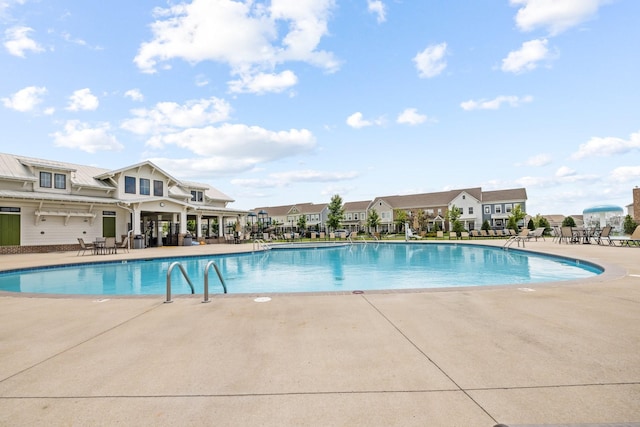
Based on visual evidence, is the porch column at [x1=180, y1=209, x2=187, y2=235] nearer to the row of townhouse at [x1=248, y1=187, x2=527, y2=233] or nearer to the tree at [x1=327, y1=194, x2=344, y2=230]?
the row of townhouse at [x1=248, y1=187, x2=527, y2=233]

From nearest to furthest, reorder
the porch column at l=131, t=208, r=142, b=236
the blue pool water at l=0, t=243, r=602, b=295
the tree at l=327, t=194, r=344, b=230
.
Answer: the blue pool water at l=0, t=243, r=602, b=295
the porch column at l=131, t=208, r=142, b=236
the tree at l=327, t=194, r=344, b=230

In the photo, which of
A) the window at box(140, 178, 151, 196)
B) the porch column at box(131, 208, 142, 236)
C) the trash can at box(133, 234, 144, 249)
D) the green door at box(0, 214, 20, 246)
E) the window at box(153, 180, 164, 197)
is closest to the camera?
the green door at box(0, 214, 20, 246)

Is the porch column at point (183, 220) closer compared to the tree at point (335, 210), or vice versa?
the porch column at point (183, 220)

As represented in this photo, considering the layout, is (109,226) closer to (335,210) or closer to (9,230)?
(9,230)

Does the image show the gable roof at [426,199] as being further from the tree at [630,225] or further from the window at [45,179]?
the window at [45,179]

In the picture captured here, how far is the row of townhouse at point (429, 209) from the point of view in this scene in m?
50.0

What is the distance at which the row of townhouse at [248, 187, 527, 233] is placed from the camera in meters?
50.0

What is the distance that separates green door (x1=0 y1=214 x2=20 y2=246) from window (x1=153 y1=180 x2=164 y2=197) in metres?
8.57

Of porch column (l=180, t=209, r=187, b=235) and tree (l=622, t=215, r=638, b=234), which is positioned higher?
porch column (l=180, t=209, r=187, b=235)

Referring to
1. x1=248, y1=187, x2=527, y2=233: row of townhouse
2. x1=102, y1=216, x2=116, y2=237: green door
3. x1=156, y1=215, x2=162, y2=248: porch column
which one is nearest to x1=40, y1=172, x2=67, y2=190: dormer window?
x1=102, y1=216, x2=116, y2=237: green door

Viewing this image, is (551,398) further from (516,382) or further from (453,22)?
(453,22)

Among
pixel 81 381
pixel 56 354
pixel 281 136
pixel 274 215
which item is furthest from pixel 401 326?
pixel 274 215

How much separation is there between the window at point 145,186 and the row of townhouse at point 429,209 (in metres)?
19.0

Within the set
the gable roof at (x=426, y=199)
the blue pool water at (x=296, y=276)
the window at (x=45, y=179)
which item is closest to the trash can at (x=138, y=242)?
the window at (x=45, y=179)
